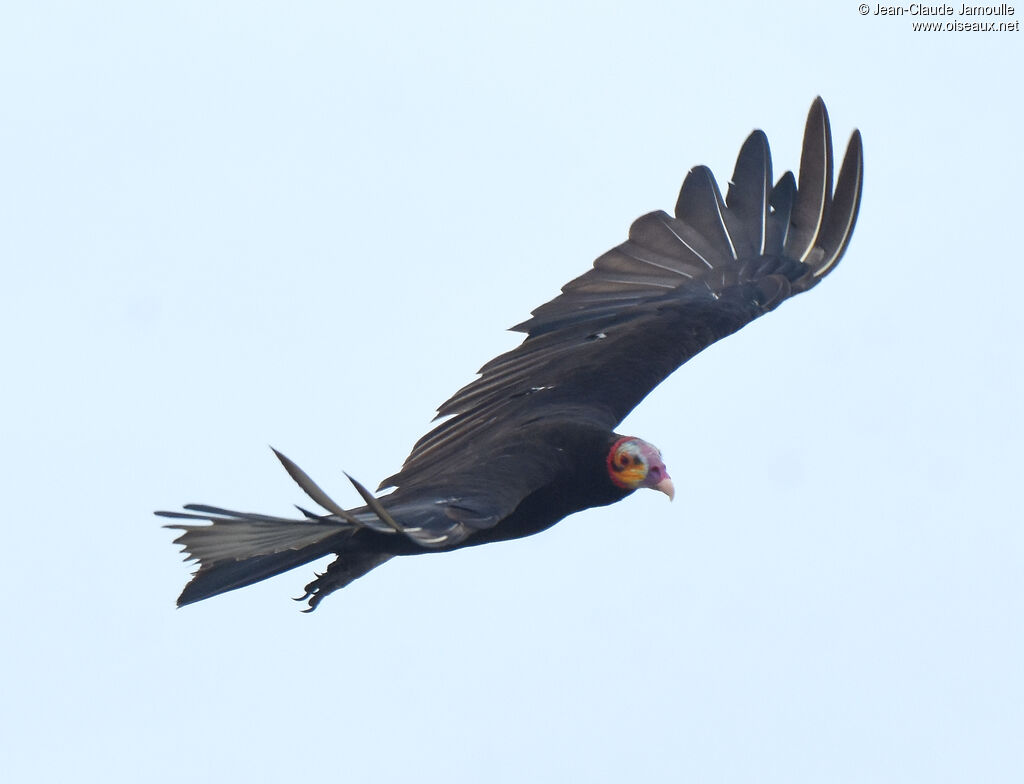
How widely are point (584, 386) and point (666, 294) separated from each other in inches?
54.5

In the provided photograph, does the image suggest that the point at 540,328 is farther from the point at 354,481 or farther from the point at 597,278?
the point at 354,481

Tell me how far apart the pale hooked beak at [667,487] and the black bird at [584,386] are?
0.05 feet

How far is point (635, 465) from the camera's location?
10297 millimetres

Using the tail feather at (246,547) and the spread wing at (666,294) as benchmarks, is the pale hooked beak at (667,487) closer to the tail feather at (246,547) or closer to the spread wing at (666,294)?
the spread wing at (666,294)

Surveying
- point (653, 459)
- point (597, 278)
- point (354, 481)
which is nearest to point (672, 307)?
point (597, 278)

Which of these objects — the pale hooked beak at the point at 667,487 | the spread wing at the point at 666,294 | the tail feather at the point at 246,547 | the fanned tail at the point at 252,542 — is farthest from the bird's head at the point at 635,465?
the tail feather at the point at 246,547

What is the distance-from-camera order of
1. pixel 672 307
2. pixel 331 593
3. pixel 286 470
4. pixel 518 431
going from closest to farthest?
pixel 286 470 → pixel 331 593 → pixel 518 431 → pixel 672 307

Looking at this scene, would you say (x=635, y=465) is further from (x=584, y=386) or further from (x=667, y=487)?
(x=584, y=386)

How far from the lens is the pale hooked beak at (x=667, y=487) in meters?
10.4

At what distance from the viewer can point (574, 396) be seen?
1108 cm

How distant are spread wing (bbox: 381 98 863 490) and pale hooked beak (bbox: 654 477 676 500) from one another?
0.54m

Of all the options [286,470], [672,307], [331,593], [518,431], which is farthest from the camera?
[672,307]

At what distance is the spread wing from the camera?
36.4ft

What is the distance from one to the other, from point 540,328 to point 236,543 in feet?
12.7
